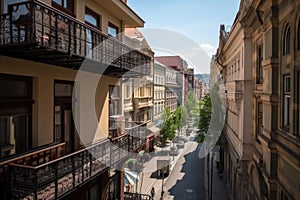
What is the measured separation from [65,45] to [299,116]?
5.29 meters

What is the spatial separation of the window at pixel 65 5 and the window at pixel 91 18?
0.83m

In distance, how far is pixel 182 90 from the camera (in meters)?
59.8

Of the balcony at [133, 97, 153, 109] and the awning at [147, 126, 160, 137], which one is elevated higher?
the balcony at [133, 97, 153, 109]

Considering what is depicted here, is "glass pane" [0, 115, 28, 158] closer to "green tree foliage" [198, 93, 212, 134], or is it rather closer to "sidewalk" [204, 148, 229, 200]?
"sidewalk" [204, 148, 229, 200]

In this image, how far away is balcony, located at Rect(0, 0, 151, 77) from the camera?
4.73m

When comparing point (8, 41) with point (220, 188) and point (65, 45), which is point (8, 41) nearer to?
point (65, 45)

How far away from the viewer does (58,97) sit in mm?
7660

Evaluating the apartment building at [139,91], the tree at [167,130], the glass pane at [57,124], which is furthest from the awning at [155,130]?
the glass pane at [57,124]

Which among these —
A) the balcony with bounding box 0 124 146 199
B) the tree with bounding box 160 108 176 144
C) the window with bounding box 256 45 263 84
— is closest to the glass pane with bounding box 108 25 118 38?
the balcony with bounding box 0 124 146 199

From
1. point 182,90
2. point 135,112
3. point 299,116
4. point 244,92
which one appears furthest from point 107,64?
point 182,90

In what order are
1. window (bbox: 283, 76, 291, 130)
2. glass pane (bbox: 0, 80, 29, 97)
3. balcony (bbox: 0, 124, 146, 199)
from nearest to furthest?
balcony (bbox: 0, 124, 146, 199) < glass pane (bbox: 0, 80, 29, 97) < window (bbox: 283, 76, 291, 130)

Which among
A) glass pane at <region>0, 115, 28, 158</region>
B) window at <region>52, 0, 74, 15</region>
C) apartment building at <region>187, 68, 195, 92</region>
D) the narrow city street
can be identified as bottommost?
the narrow city street

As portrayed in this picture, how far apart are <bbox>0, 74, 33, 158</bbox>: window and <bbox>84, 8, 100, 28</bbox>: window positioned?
341 centimetres

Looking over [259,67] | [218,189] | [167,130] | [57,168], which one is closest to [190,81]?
[167,130]
